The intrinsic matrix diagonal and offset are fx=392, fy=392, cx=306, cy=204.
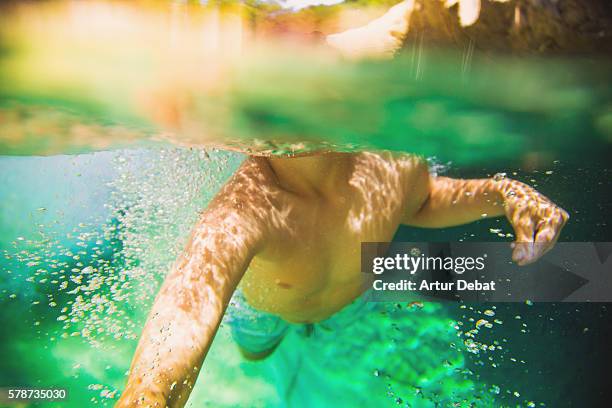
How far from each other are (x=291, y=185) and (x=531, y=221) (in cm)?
168

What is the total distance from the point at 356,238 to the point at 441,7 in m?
1.62

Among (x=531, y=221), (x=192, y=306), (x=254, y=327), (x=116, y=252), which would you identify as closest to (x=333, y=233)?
(x=192, y=306)

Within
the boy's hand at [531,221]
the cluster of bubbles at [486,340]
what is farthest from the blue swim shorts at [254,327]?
the cluster of bubbles at [486,340]

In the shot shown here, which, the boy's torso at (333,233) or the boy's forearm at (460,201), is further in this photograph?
the boy's forearm at (460,201)

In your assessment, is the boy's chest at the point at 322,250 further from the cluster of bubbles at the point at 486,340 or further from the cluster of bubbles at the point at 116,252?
the cluster of bubbles at the point at 486,340

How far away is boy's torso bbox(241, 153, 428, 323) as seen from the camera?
8.79 feet

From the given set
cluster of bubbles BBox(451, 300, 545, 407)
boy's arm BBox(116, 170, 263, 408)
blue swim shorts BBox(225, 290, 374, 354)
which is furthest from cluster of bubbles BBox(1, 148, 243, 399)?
cluster of bubbles BBox(451, 300, 545, 407)

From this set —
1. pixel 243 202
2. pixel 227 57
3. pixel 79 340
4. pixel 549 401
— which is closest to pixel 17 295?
pixel 79 340

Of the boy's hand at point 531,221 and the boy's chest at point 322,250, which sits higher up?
the boy's hand at point 531,221

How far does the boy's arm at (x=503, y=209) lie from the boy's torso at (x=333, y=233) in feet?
0.85

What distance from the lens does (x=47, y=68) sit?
1856 mm

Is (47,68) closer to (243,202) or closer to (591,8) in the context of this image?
(243,202)

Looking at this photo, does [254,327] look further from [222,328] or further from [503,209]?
[503,209]

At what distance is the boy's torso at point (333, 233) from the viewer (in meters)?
2.68
